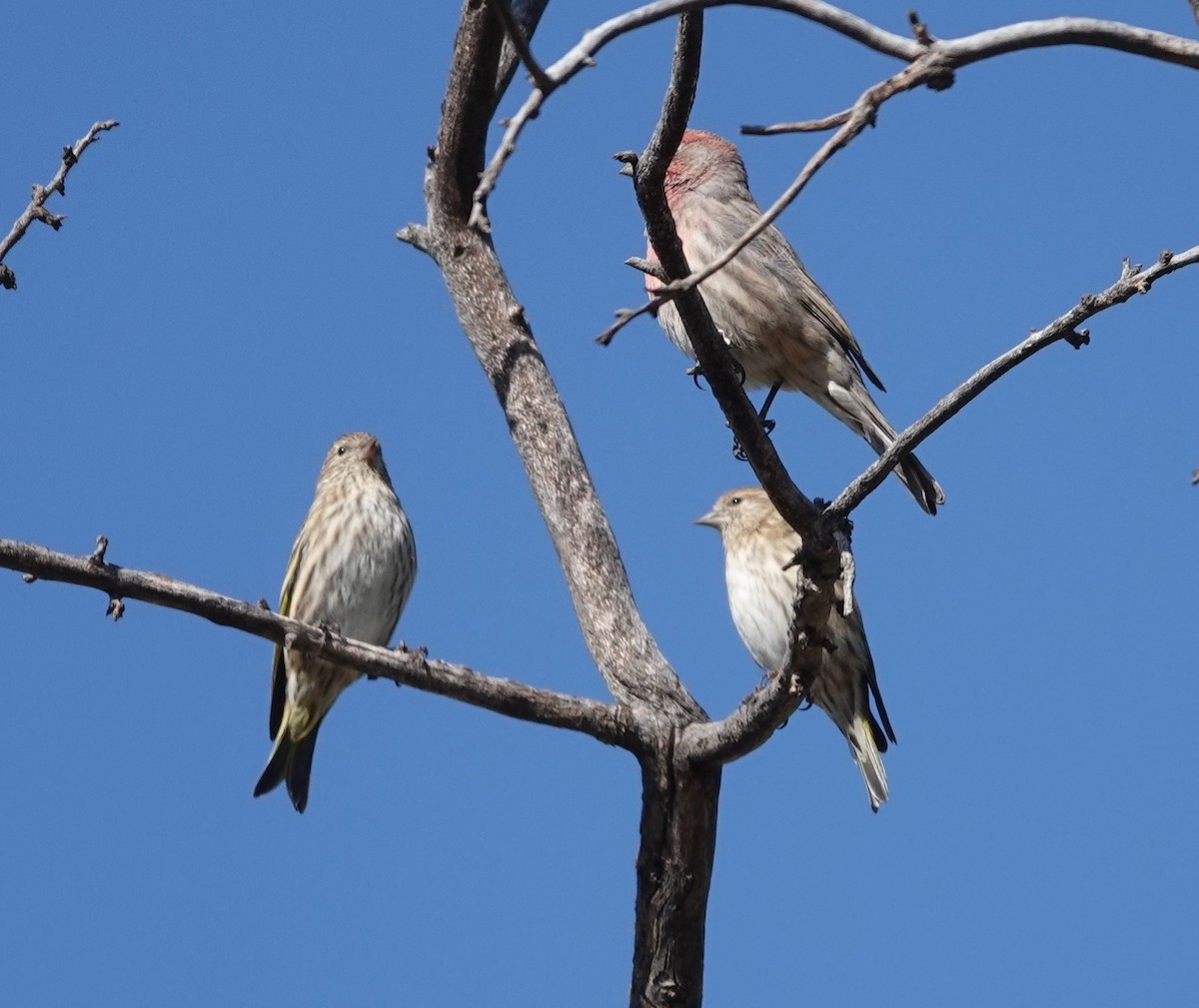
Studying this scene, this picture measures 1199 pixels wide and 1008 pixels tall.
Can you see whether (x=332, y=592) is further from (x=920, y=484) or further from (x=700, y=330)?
(x=700, y=330)

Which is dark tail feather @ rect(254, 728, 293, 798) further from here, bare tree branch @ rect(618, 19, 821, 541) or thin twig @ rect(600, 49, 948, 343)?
thin twig @ rect(600, 49, 948, 343)

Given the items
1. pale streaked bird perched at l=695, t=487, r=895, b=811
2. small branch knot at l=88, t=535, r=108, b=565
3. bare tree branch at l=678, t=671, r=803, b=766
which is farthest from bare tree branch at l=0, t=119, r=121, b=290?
pale streaked bird perched at l=695, t=487, r=895, b=811

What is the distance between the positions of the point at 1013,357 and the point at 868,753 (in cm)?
468

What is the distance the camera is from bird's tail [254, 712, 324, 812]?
320 inches

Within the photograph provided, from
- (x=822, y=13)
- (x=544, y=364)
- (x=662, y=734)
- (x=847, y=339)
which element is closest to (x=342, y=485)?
(x=544, y=364)

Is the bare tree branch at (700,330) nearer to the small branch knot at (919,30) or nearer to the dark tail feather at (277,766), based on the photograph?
the small branch knot at (919,30)

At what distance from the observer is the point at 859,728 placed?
29.1 feet

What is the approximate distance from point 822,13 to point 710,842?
355cm

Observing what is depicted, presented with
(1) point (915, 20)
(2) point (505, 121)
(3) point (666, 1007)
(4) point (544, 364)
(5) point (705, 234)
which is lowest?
(3) point (666, 1007)

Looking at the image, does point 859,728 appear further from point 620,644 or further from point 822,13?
point 822,13

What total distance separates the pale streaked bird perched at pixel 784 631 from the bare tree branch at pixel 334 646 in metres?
2.64

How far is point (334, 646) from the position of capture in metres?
5.43

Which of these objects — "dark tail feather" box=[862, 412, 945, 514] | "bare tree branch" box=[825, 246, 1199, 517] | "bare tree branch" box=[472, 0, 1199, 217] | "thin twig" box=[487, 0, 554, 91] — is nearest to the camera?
"thin twig" box=[487, 0, 554, 91]

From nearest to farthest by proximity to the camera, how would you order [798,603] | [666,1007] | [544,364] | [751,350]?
1. [798,603]
2. [666,1007]
3. [544,364]
4. [751,350]
